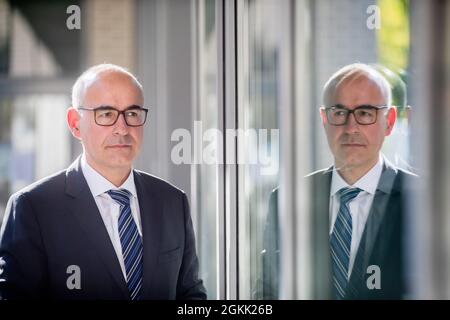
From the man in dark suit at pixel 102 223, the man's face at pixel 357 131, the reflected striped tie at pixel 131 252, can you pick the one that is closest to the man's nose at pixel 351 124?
the man's face at pixel 357 131

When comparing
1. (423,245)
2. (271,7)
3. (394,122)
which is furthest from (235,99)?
(423,245)

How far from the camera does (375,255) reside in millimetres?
3215

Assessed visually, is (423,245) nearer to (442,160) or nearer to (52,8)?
(442,160)

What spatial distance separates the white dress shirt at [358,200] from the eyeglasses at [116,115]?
76 cm

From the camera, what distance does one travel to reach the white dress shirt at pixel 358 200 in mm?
3225

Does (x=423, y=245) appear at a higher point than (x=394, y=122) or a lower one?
lower

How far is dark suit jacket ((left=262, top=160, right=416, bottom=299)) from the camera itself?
10.5 feet

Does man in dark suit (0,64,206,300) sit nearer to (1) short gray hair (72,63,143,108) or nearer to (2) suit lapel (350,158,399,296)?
(1) short gray hair (72,63,143,108)

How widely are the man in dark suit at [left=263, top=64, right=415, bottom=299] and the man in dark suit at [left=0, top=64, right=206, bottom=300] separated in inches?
16.1

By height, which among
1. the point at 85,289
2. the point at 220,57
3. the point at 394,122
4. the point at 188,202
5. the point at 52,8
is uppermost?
the point at 52,8

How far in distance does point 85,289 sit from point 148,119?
2.23 ft

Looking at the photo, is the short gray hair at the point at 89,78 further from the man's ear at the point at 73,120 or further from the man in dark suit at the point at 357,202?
the man in dark suit at the point at 357,202

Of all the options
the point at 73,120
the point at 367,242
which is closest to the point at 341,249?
the point at 367,242

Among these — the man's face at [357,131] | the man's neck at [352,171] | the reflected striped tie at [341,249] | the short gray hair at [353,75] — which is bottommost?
the reflected striped tie at [341,249]
